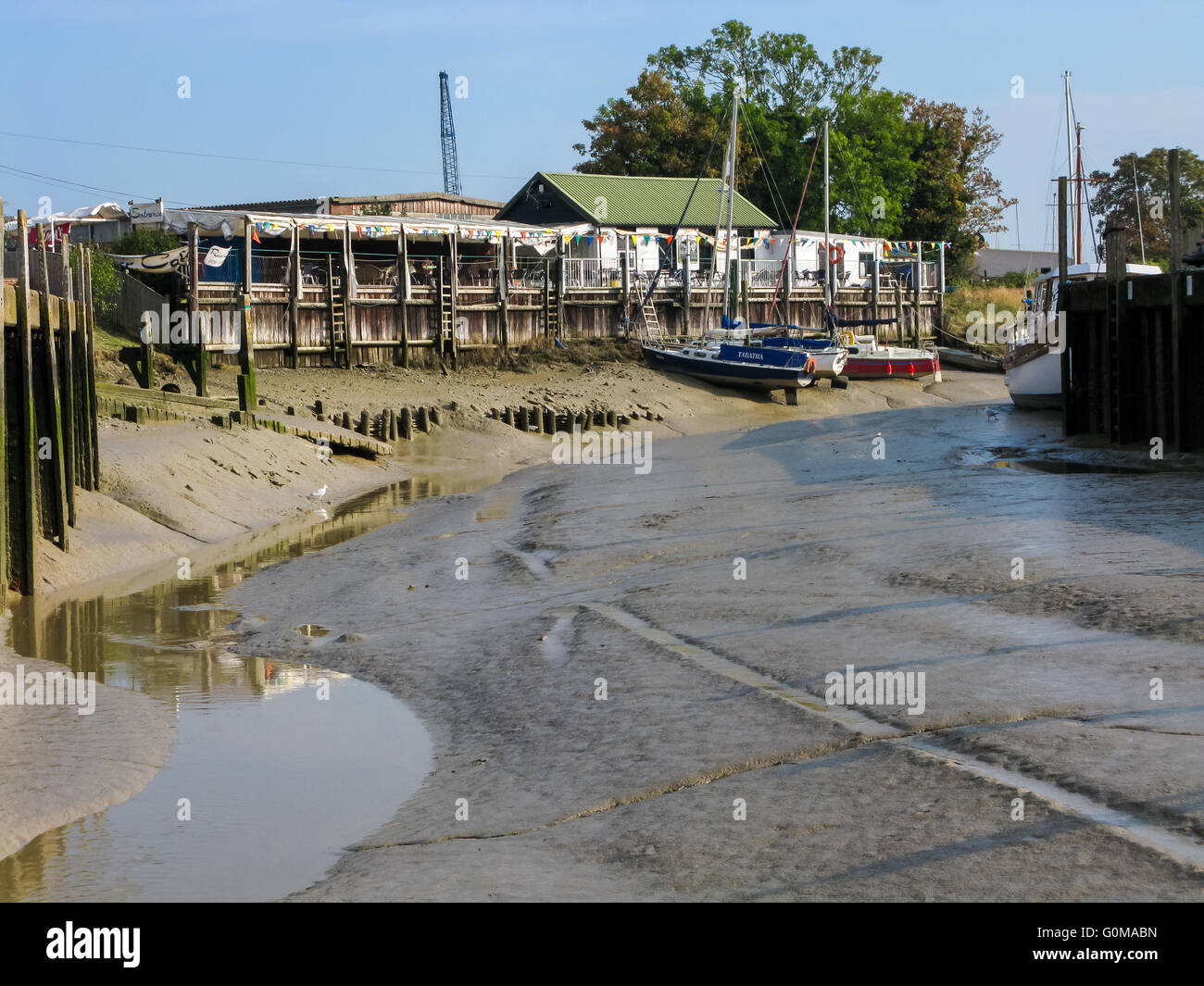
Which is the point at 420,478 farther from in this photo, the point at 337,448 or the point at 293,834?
the point at 293,834

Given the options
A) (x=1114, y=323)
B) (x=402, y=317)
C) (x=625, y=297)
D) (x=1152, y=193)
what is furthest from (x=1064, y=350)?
(x=1152, y=193)

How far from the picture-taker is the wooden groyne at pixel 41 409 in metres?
13.5

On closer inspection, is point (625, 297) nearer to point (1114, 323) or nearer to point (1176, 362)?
point (1114, 323)

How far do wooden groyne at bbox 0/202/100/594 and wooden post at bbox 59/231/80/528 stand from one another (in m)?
0.01

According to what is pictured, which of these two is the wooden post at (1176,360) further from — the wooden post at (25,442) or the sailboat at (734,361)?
the sailboat at (734,361)

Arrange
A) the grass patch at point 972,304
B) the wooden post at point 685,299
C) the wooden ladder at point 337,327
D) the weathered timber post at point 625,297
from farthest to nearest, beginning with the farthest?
the grass patch at point 972,304
the wooden post at point 685,299
the weathered timber post at point 625,297
the wooden ladder at point 337,327

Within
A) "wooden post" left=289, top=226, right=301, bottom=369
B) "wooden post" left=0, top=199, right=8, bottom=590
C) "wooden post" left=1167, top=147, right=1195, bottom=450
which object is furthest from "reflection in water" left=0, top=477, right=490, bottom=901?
"wooden post" left=289, top=226, right=301, bottom=369

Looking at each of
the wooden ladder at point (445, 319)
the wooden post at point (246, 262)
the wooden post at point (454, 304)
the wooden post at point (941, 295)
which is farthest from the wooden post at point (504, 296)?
the wooden post at point (941, 295)

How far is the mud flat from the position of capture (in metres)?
6.09

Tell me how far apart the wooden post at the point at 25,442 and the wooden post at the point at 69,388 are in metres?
1.71

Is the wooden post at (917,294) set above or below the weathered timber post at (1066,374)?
above

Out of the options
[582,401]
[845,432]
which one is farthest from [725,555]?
[582,401]

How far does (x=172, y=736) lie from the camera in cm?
930

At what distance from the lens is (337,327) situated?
117 feet
